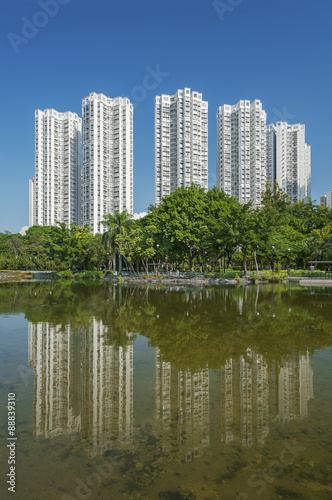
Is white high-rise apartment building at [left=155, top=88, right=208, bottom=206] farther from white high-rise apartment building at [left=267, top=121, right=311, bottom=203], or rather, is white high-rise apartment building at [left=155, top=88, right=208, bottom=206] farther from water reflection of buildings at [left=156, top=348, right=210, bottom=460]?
water reflection of buildings at [left=156, top=348, right=210, bottom=460]

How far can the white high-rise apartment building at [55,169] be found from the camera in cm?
12012

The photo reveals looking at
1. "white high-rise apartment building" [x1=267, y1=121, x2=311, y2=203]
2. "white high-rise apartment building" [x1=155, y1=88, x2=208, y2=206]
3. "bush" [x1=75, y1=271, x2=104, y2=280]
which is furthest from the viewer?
"white high-rise apartment building" [x1=267, y1=121, x2=311, y2=203]

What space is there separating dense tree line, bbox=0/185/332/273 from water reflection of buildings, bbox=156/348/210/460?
3189cm

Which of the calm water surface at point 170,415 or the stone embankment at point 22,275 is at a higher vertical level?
the calm water surface at point 170,415

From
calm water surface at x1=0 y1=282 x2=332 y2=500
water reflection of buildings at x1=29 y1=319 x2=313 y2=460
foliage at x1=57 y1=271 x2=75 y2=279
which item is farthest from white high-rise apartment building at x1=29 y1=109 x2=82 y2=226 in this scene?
water reflection of buildings at x1=29 y1=319 x2=313 y2=460

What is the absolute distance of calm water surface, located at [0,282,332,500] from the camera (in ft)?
11.0

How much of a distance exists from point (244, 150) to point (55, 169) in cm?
6907

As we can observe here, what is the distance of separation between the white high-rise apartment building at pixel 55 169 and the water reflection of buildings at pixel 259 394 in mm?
119422

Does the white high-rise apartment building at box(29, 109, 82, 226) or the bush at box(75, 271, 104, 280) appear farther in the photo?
the white high-rise apartment building at box(29, 109, 82, 226)

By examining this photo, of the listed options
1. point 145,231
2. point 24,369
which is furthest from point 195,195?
point 24,369

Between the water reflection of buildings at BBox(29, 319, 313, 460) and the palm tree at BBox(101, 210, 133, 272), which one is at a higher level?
the palm tree at BBox(101, 210, 133, 272)

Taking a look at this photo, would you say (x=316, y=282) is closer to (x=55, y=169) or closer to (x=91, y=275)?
(x=91, y=275)

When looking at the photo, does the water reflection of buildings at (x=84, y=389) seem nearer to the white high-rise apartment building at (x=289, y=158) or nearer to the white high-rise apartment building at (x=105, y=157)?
the white high-rise apartment building at (x=105, y=157)

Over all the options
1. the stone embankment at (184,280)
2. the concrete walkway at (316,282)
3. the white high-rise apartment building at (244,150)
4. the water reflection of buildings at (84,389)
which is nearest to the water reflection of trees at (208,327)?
the water reflection of buildings at (84,389)
